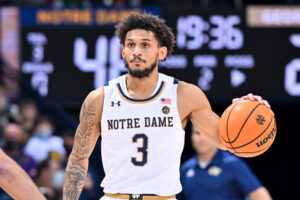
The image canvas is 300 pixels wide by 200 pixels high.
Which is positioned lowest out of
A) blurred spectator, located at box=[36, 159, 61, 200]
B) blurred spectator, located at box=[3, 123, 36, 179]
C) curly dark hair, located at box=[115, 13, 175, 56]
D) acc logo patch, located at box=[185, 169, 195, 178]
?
blurred spectator, located at box=[36, 159, 61, 200]

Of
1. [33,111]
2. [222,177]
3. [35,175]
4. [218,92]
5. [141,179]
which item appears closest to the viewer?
[141,179]

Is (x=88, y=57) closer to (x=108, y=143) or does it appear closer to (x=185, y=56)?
(x=185, y=56)

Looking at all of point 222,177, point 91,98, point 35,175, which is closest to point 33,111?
point 35,175

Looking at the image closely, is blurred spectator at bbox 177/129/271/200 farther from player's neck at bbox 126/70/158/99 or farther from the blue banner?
the blue banner

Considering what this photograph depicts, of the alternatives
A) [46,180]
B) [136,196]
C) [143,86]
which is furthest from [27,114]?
[136,196]

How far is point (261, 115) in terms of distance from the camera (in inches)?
187

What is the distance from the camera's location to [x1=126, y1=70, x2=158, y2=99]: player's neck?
192 inches

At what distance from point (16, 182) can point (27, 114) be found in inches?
246

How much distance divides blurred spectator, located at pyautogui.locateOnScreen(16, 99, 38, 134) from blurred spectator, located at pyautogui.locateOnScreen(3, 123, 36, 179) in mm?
669

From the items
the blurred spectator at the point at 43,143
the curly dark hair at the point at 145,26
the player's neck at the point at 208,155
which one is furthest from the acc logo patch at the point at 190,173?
the curly dark hair at the point at 145,26

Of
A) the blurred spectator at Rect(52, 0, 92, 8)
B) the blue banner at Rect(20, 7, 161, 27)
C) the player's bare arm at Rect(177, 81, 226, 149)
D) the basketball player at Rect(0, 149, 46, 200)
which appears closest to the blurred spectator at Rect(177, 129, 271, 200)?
the player's bare arm at Rect(177, 81, 226, 149)

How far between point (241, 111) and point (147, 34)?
2.88ft

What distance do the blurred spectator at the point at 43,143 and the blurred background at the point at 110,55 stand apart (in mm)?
14

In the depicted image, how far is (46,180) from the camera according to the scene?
7.91m
